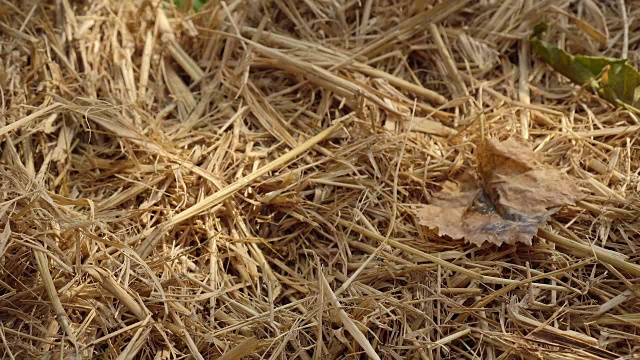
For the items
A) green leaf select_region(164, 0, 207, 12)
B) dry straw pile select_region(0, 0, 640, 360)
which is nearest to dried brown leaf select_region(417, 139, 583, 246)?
dry straw pile select_region(0, 0, 640, 360)

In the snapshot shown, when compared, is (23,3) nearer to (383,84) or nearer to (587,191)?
(383,84)

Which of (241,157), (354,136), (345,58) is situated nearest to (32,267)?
(241,157)

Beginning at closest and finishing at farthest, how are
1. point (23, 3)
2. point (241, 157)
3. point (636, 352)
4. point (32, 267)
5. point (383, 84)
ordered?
point (636, 352), point (32, 267), point (241, 157), point (383, 84), point (23, 3)

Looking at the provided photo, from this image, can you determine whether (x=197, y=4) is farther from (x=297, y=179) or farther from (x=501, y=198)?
(x=501, y=198)

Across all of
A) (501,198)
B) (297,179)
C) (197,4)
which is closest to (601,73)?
(501,198)

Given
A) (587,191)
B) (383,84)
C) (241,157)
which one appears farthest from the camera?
(383,84)

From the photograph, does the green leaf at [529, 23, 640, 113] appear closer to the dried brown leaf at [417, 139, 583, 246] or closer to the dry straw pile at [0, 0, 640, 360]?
the dry straw pile at [0, 0, 640, 360]

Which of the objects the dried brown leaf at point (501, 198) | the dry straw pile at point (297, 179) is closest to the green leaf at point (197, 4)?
the dry straw pile at point (297, 179)
